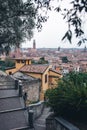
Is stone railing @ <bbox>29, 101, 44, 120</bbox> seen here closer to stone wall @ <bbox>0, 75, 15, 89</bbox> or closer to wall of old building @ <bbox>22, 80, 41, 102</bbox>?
stone wall @ <bbox>0, 75, 15, 89</bbox>

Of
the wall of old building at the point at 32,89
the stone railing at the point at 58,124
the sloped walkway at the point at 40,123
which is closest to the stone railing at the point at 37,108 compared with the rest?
the sloped walkway at the point at 40,123

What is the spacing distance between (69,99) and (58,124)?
1043 mm

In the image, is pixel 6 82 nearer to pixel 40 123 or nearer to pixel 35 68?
pixel 40 123

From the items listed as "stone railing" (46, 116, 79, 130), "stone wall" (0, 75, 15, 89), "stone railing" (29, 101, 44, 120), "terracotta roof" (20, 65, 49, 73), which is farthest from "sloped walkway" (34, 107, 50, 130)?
"terracotta roof" (20, 65, 49, 73)

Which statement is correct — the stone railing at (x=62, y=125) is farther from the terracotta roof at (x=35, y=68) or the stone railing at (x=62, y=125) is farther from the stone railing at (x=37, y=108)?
the terracotta roof at (x=35, y=68)

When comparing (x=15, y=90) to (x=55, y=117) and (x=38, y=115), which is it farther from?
(x=55, y=117)

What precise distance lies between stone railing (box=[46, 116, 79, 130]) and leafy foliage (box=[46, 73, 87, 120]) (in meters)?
0.41

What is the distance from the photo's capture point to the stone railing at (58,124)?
9.87 meters

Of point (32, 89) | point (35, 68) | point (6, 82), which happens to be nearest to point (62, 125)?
point (6, 82)

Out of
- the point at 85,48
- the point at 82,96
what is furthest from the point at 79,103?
the point at 85,48

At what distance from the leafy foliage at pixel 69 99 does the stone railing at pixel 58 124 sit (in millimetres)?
406

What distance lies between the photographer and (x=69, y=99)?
10609 millimetres

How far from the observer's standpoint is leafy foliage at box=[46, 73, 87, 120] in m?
10.5

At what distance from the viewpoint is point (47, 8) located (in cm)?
600
